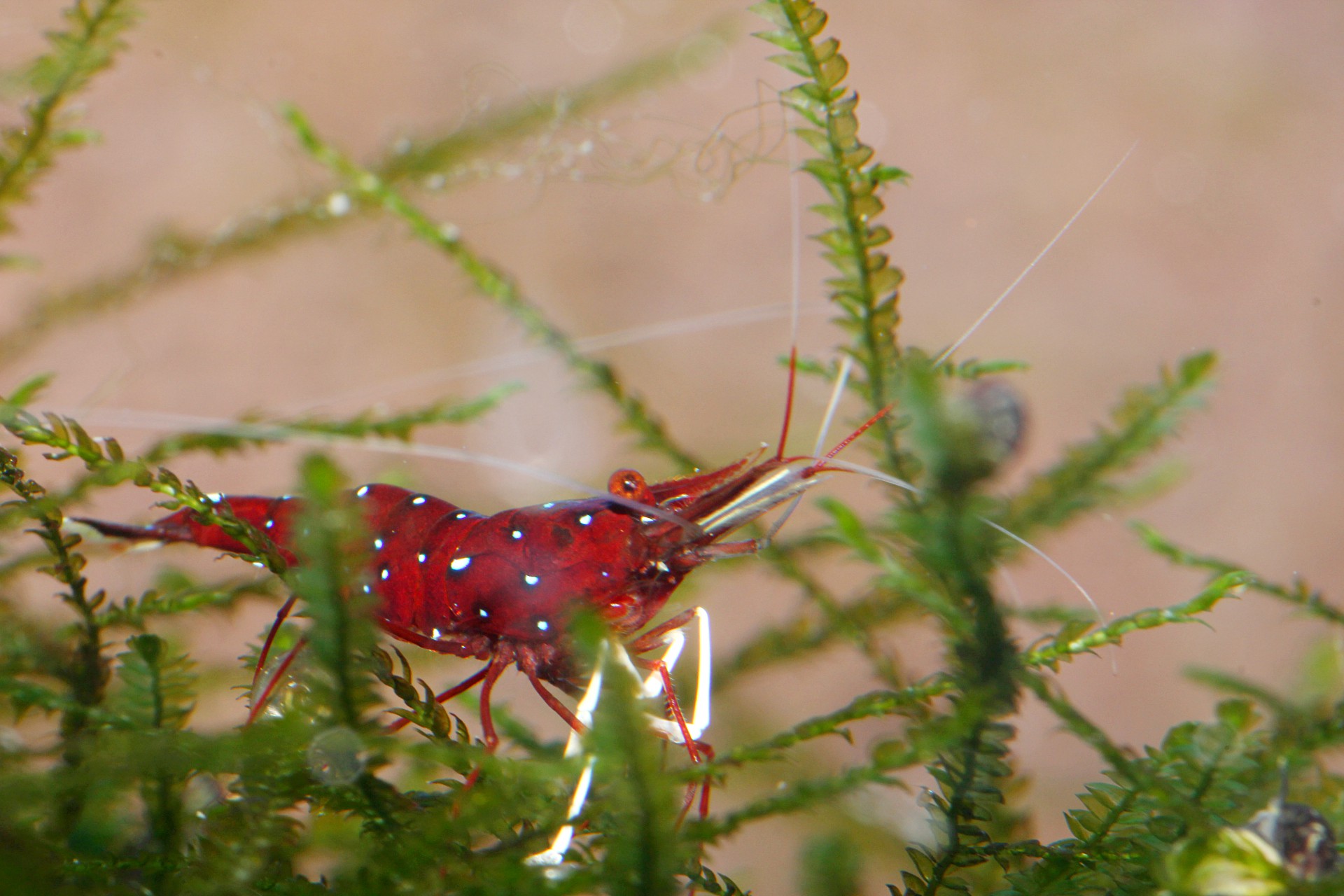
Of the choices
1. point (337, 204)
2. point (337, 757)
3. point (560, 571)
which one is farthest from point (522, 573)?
point (337, 204)

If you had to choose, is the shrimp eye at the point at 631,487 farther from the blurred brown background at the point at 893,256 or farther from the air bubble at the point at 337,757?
the blurred brown background at the point at 893,256

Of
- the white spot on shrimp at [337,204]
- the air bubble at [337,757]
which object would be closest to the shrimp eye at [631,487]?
the air bubble at [337,757]

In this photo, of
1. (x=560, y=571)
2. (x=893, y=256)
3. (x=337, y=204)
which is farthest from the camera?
(x=893, y=256)

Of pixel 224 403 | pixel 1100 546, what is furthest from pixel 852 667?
pixel 224 403

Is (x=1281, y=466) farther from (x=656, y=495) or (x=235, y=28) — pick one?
(x=235, y=28)

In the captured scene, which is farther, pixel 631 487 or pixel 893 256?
pixel 893 256

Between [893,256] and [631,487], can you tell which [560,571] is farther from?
[893,256]
